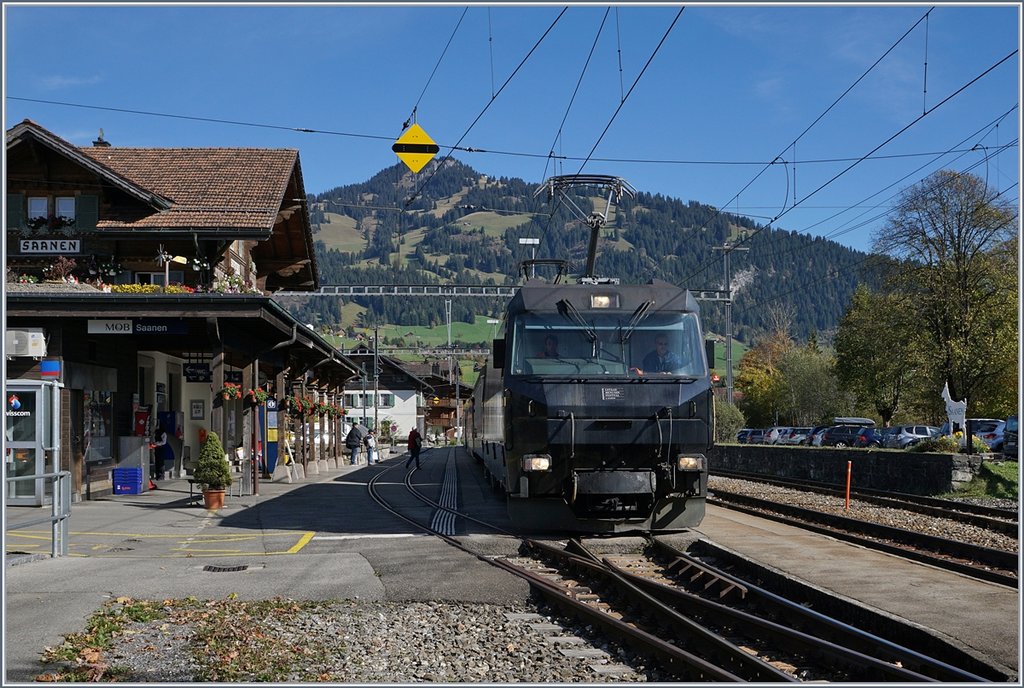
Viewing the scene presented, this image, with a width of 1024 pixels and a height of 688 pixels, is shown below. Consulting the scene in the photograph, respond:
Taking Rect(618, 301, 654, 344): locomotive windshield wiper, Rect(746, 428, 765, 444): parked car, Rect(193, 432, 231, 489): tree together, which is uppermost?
Rect(618, 301, 654, 344): locomotive windshield wiper

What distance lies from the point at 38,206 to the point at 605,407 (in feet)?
59.7

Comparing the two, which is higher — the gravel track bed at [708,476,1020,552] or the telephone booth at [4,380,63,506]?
the telephone booth at [4,380,63,506]

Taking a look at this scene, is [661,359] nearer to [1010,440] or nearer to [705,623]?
[705,623]

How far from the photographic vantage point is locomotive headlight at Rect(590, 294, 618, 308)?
1434 centimetres

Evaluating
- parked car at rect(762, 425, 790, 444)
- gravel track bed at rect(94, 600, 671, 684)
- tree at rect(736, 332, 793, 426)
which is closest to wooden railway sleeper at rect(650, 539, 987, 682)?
gravel track bed at rect(94, 600, 671, 684)

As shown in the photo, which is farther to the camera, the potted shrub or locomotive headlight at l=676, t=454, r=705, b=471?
the potted shrub

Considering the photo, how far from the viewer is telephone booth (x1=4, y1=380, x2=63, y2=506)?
47.6 feet

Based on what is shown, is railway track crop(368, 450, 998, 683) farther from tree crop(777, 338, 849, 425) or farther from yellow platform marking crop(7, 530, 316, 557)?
tree crop(777, 338, 849, 425)

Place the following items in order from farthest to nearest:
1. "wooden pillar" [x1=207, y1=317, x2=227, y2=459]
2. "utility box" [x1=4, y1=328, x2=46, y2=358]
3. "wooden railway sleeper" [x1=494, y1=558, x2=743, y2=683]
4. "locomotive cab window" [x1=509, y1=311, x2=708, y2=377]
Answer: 1. "wooden pillar" [x1=207, y1=317, x2=227, y2=459]
2. "utility box" [x1=4, y1=328, x2=46, y2=358]
3. "locomotive cab window" [x1=509, y1=311, x2=708, y2=377]
4. "wooden railway sleeper" [x1=494, y1=558, x2=743, y2=683]

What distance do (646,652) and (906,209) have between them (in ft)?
130

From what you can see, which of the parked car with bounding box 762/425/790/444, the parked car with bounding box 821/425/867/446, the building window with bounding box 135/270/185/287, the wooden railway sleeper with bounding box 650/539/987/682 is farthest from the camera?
the parked car with bounding box 762/425/790/444

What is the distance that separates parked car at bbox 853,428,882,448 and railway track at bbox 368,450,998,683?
38967 millimetres

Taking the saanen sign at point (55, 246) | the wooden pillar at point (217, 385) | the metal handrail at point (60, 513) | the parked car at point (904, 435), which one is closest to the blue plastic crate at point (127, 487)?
the wooden pillar at point (217, 385)

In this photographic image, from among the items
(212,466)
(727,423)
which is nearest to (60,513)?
(212,466)
